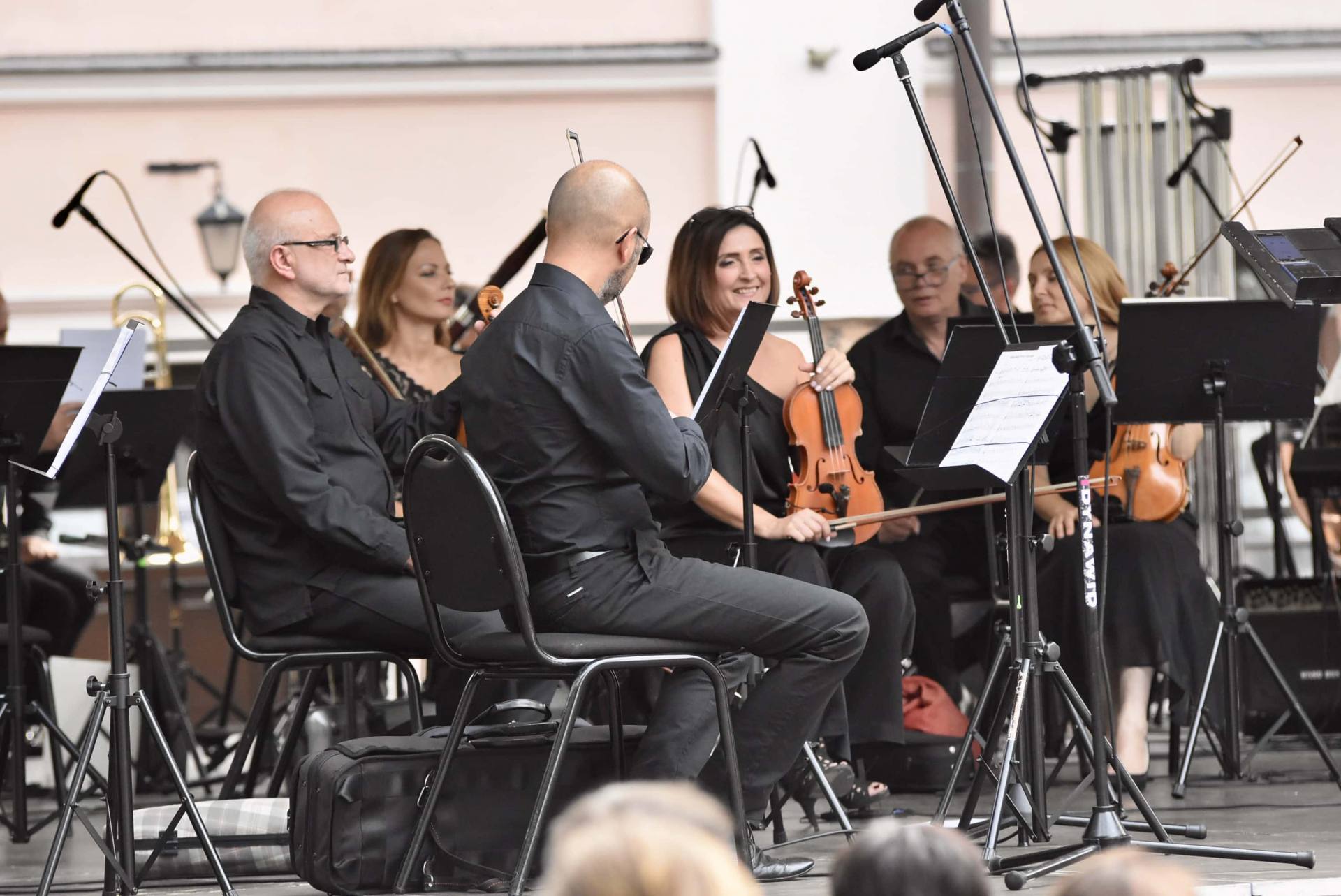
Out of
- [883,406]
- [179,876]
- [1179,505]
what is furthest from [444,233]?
[179,876]

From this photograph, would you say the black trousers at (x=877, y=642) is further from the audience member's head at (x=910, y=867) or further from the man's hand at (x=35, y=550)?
the audience member's head at (x=910, y=867)

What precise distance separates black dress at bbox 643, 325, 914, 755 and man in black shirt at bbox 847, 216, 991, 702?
330 millimetres

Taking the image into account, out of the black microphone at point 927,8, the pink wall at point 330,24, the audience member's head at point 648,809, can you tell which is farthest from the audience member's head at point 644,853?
the pink wall at point 330,24

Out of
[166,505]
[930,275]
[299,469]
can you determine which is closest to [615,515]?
[299,469]

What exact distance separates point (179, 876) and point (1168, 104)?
5.05 m

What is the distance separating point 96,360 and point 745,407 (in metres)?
1.90

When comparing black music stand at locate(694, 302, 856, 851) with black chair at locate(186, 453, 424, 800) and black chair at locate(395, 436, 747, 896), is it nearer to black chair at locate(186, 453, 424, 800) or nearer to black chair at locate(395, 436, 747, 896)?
black chair at locate(395, 436, 747, 896)

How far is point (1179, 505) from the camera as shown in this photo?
468 centimetres

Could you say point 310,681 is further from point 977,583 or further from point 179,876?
point 977,583

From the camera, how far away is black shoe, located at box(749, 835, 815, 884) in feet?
10.9

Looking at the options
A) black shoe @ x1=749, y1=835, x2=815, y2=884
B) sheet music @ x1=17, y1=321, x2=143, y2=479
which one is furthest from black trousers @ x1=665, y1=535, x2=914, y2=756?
sheet music @ x1=17, y1=321, x2=143, y2=479

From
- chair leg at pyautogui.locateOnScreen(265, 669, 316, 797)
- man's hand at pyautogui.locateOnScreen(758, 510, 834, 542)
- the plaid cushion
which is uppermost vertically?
man's hand at pyautogui.locateOnScreen(758, 510, 834, 542)

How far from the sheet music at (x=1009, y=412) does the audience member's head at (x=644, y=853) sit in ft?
6.85

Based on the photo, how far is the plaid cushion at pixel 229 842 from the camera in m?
3.66
